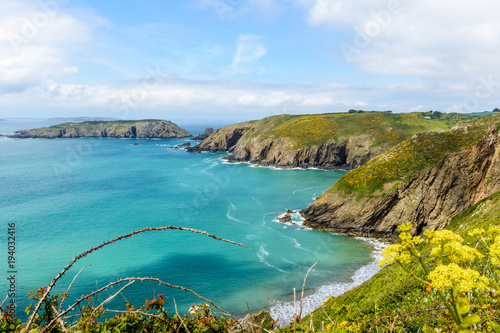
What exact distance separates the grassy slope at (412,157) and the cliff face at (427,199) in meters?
1.91

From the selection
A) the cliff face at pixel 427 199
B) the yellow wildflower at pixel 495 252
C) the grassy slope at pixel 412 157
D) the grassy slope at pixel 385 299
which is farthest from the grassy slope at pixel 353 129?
the yellow wildflower at pixel 495 252

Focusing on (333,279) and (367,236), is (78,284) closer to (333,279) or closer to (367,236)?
(333,279)

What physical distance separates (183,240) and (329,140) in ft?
284

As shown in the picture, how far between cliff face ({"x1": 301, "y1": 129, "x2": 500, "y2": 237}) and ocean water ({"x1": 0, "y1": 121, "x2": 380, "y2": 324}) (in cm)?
396

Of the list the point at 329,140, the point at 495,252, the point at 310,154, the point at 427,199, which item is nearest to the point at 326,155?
the point at 310,154

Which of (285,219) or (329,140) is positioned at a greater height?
(329,140)

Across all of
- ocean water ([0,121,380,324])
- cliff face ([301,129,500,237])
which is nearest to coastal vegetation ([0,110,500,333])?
cliff face ([301,129,500,237])

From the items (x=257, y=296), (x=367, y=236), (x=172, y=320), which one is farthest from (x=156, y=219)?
(x=172, y=320)

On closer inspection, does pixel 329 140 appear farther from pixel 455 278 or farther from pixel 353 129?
pixel 455 278

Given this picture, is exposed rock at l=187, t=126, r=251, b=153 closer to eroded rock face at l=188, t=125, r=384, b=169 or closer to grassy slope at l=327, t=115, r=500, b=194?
eroded rock face at l=188, t=125, r=384, b=169

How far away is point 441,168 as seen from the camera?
49.5 meters

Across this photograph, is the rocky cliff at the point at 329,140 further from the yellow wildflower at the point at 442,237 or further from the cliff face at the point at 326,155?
the yellow wildflower at the point at 442,237

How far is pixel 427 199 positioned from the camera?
1885 inches

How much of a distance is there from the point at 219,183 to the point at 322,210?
3995 centimetres
